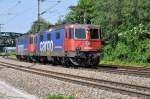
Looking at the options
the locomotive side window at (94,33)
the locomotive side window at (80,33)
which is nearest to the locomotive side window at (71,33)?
the locomotive side window at (80,33)

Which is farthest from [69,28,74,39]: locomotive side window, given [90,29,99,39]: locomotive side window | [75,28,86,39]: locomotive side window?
[90,29,99,39]: locomotive side window

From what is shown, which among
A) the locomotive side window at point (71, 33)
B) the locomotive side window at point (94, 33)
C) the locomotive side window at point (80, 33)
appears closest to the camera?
the locomotive side window at point (71, 33)

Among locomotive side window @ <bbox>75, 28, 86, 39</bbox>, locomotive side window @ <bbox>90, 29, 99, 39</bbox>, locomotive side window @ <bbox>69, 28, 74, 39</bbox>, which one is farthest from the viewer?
locomotive side window @ <bbox>90, 29, 99, 39</bbox>

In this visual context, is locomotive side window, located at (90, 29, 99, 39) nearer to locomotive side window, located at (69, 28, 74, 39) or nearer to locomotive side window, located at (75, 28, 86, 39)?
locomotive side window, located at (75, 28, 86, 39)

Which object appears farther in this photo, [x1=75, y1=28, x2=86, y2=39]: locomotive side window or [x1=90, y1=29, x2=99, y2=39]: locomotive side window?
[x1=90, y1=29, x2=99, y2=39]: locomotive side window

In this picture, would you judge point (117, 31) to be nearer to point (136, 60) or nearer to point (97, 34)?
point (136, 60)

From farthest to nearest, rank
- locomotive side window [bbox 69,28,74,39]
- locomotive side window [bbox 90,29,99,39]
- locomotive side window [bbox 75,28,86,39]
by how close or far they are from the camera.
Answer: locomotive side window [bbox 90,29,99,39] → locomotive side window [bbox 75,28,86,39] → locomotive side window [bbox 69,28,74,39]

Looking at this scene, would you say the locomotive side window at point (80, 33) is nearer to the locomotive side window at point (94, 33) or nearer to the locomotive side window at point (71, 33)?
the locomotive side window at point (71, 33)

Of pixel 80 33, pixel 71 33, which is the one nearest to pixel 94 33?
pixel 80 33

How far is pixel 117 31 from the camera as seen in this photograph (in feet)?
152

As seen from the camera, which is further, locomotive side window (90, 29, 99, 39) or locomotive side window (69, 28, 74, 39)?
locomotive side window (90, 29, 99, 39)

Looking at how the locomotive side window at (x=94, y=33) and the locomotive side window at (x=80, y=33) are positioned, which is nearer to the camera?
the locomotive side window at (x=80, y=33)

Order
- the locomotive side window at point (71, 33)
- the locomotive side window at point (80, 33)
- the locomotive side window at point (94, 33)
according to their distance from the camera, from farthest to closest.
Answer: the locomotive side window at point (94, 33)
the locomotive side window at point (80, 33)
the locomotive side window at point (71, 33)

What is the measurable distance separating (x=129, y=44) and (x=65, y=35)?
411 inches
